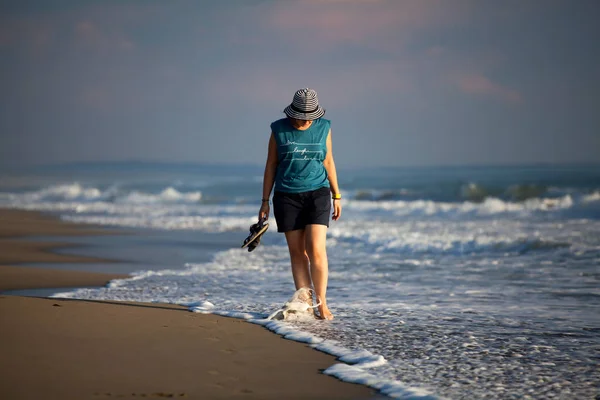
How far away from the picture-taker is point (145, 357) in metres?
4.26

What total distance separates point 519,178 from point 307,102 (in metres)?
32.9

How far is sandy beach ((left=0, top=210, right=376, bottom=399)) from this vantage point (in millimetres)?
3689

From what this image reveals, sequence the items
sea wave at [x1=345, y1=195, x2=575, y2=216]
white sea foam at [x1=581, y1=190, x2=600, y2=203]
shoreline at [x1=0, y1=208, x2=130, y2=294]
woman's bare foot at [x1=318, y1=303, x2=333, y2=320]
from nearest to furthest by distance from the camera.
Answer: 1. woman's bare foot at [x1=318, y1=303, x2=333, y2=320]
2. shoreline at [x1=0, y1=208, x2=130, y2=294]
3. sea wave at [x1=345, y1=195, x2=575, y2=216]
4. white sea foam at [x1=581, y1=190, x2=600, y2=203]

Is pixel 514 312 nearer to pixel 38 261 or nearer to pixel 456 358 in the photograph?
pixel 456 358

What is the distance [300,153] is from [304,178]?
19 cm

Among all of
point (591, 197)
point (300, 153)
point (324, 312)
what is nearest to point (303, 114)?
point (300, 153)

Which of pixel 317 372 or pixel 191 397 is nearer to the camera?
pixel 191 397

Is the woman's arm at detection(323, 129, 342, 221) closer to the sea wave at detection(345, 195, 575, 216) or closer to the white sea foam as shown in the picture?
the sea wave at detection(345, 195, 575, 216)

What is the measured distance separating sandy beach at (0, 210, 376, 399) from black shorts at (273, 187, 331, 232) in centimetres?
85

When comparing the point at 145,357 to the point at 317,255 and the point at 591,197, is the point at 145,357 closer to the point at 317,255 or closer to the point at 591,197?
the point at 317,255

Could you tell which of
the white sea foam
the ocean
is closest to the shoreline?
the ocean

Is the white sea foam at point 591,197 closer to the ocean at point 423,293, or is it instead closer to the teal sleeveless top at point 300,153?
the ocean at point 423,293

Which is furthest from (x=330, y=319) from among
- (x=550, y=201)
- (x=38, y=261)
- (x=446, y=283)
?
(x=550, y=201)

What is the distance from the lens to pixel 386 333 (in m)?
5.39
